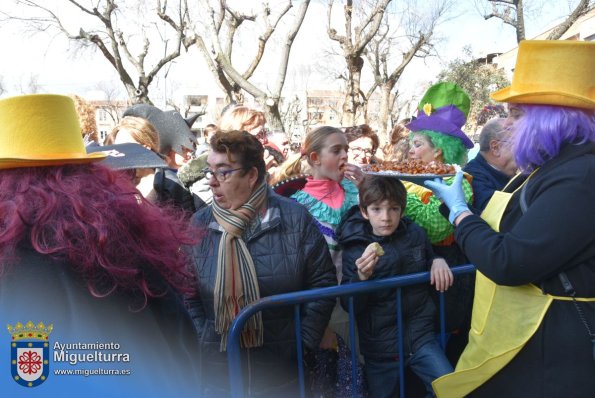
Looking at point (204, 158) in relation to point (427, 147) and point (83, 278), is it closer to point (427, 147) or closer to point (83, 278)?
point (427, 147)

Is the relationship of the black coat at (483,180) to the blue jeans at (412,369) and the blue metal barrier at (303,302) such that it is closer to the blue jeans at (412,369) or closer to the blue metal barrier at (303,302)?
the blue metal barrier at (303,302)

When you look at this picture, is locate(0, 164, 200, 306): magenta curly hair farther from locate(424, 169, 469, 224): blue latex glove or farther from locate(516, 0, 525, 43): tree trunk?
locate(516, 0, 525, 43): tree trunk

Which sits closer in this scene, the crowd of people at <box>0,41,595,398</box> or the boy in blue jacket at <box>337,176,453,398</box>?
the crowd of people at <box>0,41,595,398</box>

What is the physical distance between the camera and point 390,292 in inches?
111

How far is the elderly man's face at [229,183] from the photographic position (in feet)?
8.91

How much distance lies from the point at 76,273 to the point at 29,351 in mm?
215

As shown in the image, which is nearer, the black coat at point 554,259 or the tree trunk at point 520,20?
the black coat at point 554,259

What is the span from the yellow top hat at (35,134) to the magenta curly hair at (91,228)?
4 cm

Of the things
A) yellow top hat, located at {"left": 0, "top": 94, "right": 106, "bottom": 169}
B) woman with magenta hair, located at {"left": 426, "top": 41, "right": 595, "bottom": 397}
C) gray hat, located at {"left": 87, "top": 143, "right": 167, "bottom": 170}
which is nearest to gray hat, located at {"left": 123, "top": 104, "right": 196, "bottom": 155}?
gray hat, located at {"left": 87, "top": 143, "right": 167, "bottom": 170}

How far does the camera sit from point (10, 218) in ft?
4.41

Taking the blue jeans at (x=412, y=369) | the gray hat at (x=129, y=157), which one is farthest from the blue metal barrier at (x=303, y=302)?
the gray hat at (x=129, y=157)

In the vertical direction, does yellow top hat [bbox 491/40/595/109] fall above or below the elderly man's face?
above

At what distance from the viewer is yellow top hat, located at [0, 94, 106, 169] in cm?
143

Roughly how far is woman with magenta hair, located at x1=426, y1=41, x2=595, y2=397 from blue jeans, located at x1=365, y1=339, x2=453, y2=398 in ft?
2.08
